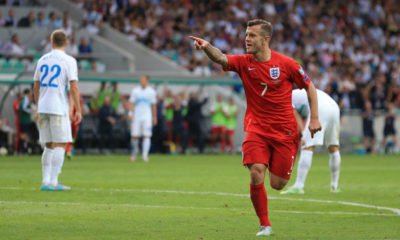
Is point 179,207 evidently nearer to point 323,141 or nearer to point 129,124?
point 323,141

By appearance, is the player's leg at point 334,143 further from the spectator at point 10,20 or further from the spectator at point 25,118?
the spectator at point 10,20

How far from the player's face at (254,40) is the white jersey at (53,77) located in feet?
19.1

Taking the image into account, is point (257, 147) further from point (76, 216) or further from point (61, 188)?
point (61, 188)

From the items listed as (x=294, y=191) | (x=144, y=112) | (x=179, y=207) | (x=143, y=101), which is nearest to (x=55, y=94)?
(x=179, y=207)

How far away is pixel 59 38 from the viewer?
16.8 m

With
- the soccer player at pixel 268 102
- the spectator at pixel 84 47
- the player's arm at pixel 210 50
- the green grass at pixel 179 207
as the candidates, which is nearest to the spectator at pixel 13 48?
the spectator at pixel 84 47

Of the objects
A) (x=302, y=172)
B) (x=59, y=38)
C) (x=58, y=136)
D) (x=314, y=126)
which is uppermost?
(x=59, y=38)

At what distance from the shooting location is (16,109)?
32594mm

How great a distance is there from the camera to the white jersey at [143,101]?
2934 cm

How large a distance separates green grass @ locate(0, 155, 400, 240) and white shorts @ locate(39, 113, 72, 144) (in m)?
0.87

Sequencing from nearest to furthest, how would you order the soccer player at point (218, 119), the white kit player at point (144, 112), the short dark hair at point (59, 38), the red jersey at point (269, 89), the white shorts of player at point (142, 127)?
the red jersey at point (269, 89), the short dark hair at point (59, 38), the white kit player at point (144, 112), the white shorts of player at point (142, 127), the soccer player at point (218, 119)

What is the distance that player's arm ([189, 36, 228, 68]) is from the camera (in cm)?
1110

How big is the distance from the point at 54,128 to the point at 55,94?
0.54 metres

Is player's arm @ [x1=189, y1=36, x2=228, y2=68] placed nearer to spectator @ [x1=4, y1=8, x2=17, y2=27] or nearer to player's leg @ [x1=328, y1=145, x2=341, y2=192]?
player's leg @ [x1=328, y1=145, x2=341, y2=192]
